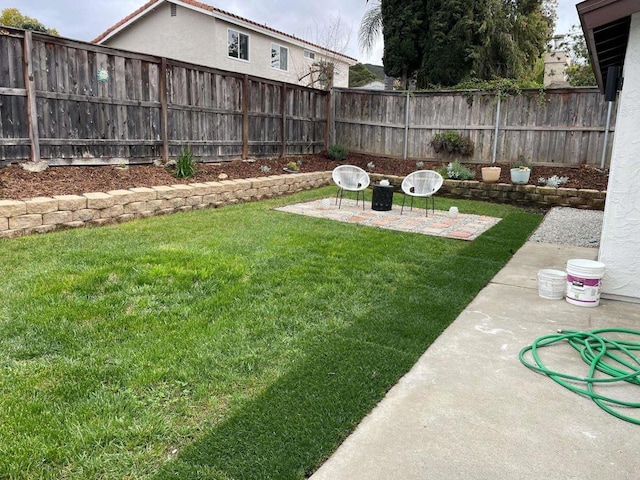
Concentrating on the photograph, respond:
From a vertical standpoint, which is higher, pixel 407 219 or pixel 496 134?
pixel 496 134

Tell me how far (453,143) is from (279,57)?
32.3 ft

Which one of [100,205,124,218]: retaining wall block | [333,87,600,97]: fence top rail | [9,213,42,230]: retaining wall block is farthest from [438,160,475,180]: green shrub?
[9,213,42,230]: retaining wall block

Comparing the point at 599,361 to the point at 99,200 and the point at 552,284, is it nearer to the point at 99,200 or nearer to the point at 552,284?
the point at 552,284

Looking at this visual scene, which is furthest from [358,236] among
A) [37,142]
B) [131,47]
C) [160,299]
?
[131,47]

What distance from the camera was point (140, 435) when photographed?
1845 mm

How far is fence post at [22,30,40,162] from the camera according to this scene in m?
5.58

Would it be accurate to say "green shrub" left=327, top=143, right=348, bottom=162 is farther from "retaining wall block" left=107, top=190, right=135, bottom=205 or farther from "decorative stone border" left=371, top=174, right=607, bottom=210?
"retaining wall block" left=107, top=190, right=135, bottom=205

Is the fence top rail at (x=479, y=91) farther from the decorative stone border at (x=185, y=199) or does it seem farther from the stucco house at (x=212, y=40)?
the stucco house at (x=212, y=40)

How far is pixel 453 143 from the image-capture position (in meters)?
10.1

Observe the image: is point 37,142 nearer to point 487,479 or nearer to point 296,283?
point 296,283

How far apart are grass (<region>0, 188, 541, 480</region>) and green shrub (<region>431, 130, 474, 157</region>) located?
5.57 metres

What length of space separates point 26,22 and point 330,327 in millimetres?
24513

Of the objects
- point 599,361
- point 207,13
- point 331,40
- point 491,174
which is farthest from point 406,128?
point 331,40

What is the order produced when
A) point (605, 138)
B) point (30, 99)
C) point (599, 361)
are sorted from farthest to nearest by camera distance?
point (605, 138) → point (30, 99) → point (599, 361)
